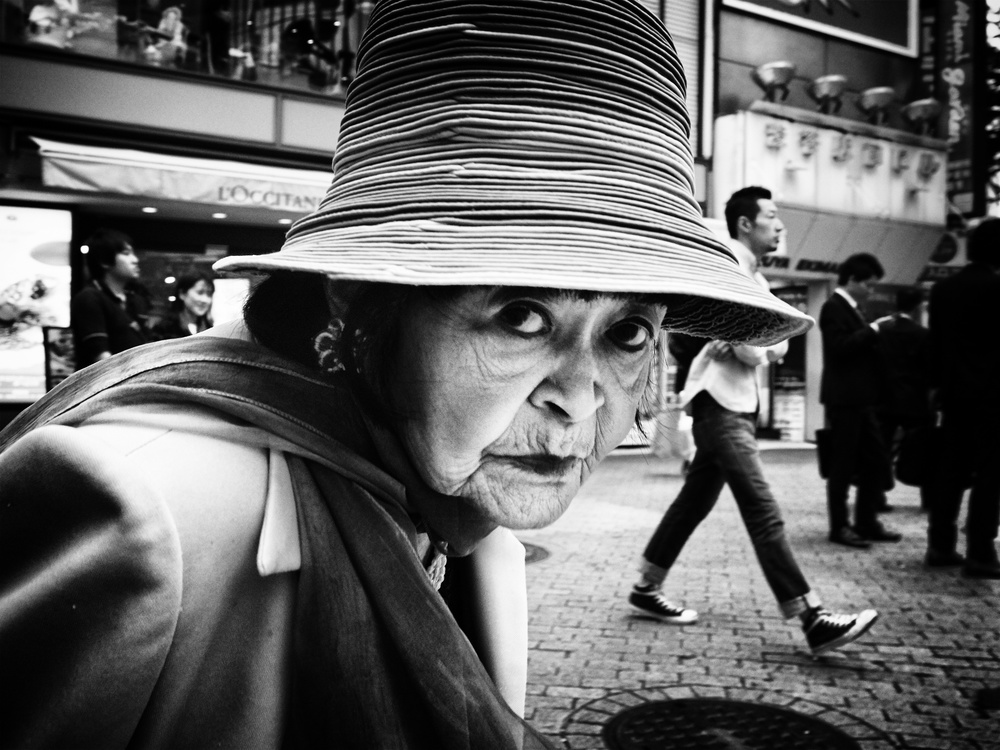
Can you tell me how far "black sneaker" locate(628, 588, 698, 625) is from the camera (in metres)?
4.49

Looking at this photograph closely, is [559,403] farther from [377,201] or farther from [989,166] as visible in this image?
[989,166]

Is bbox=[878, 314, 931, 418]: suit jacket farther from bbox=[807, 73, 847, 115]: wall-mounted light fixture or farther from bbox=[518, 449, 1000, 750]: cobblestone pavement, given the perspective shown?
bbox=[807, 73, 847, 115]: wall-mounted light fixture

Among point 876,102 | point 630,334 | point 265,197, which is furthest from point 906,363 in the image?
point 876,102

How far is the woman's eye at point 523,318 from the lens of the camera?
3.06 feet

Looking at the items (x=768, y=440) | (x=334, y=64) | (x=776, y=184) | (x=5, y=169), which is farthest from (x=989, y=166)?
(x=5, y=169)

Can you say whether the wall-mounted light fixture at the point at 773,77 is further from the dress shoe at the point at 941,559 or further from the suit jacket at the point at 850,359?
the dress shoe at the point at 941,559

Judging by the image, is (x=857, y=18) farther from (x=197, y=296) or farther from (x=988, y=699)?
(x=988, y=699)

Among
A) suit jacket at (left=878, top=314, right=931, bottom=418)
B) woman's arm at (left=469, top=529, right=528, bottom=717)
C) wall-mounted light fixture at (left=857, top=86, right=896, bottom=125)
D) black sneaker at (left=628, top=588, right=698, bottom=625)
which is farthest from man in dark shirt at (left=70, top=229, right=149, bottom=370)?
wall-mounted light fixture at (left=857, top=86, right=896, bottom=125)

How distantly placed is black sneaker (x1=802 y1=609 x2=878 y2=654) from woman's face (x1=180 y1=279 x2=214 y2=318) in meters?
4.31

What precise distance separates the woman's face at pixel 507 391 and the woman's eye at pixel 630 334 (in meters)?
0.02

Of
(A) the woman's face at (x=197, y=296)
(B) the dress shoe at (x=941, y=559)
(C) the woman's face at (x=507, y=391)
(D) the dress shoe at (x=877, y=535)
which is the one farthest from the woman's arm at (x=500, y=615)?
(D) the dress shoe at (x=877, y=535)

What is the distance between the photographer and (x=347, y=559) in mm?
900

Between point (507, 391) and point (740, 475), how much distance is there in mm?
3511

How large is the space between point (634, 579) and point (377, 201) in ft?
16.2
